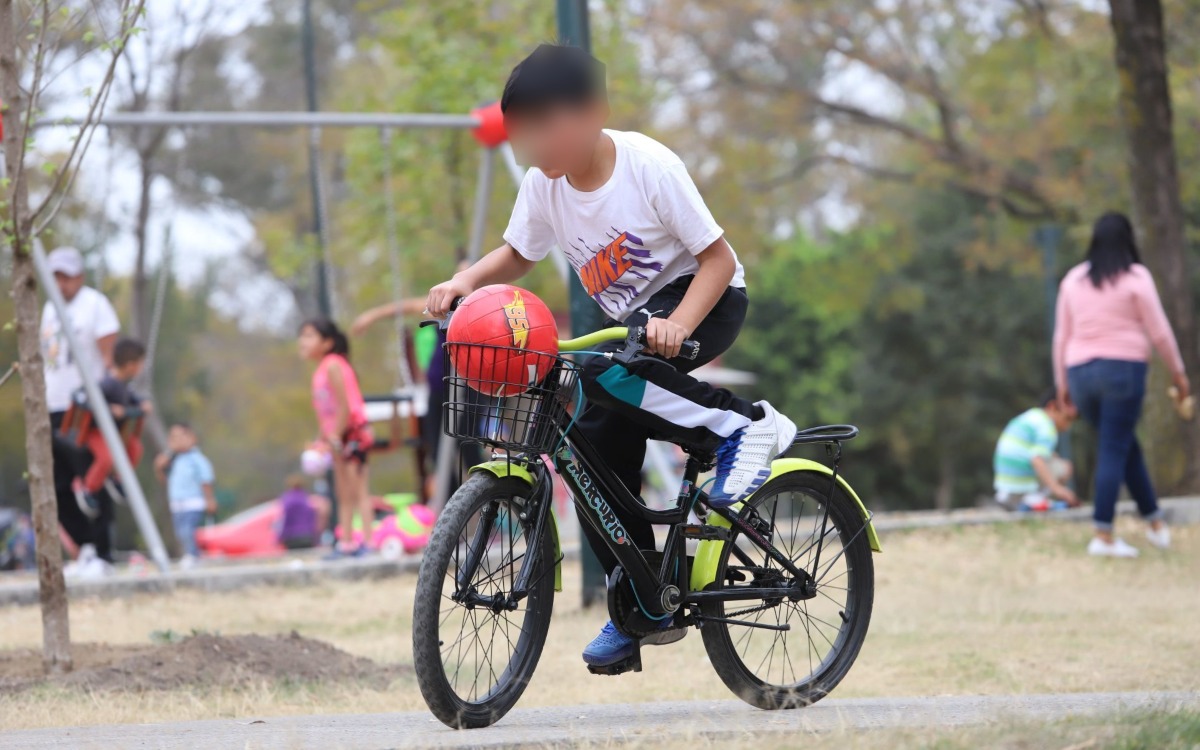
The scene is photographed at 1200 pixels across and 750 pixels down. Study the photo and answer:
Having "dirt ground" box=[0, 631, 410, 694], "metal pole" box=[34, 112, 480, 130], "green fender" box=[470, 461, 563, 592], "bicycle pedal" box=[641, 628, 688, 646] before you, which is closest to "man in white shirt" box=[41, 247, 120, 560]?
"metal pole" box=[34, 112, 480, 130]

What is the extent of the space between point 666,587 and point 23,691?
2.45 m

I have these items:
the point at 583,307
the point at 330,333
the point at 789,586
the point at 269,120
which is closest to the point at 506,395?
the point at 789,586

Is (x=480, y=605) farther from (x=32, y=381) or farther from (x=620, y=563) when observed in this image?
(x=32, y=381)

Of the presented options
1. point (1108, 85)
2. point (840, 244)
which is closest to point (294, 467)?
point (840, 244)

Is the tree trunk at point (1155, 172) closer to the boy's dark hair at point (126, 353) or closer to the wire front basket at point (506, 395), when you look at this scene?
the boy's dark hair at point (126, 353)

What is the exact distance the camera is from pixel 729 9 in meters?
21.4

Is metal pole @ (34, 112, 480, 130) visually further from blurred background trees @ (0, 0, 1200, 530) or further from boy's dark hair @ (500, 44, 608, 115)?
boy's dark hair @ (500, 44, 608, 115)

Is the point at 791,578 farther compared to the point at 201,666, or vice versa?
the point at 201,666

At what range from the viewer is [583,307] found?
24.8 feet

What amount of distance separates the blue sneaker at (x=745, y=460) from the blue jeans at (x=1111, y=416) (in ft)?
17.0

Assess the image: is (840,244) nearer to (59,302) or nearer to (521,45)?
(521,45)

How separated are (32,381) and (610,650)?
2.60 m

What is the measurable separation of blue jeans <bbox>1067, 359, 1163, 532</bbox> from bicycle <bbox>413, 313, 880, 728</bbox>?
15.3 feet

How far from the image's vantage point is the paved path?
11.5 feet
